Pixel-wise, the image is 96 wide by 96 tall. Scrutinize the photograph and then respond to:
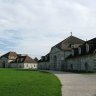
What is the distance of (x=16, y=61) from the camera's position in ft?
407

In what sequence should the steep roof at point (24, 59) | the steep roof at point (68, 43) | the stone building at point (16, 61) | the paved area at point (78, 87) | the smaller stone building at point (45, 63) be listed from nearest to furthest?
1. the paved area at point (78, 87)
2. the steep roof at point (68, 43)
3. the smaller stone building at point (45, 63)
4. the steep roof at point (24, 59)
5. the stone building at point (16, 61)

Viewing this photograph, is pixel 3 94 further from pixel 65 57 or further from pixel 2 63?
pixel 2 63

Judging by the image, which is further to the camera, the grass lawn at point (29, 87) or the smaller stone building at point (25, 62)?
the smaller stone building at point (25, 62)

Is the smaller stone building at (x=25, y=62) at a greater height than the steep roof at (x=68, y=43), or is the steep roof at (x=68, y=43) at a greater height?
the steep roof at (x=68, y=43)

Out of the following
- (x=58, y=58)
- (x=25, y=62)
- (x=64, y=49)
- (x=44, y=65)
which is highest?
(x=64, y=49)

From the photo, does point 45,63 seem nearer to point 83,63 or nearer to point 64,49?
point 64,49

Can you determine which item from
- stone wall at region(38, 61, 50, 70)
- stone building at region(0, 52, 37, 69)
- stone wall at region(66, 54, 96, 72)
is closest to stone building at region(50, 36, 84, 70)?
stone wall at region(66, 54, 96, 72)

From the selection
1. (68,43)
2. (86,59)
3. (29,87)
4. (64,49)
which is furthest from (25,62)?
(29,87)

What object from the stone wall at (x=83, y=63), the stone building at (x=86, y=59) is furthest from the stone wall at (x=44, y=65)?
the stone building at (x=86, y=59)

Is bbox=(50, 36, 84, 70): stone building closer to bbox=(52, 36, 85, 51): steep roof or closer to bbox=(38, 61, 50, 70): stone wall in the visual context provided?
bbox=(52, 36, 85, 51): steep roof

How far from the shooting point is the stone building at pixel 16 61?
11769 centimetres

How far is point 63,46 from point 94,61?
1045 inches

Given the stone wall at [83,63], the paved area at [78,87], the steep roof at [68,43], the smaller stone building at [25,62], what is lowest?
the paved area at [78,87]

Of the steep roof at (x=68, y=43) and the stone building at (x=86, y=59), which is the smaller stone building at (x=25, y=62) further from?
the stone building at (x=86, y=59)
